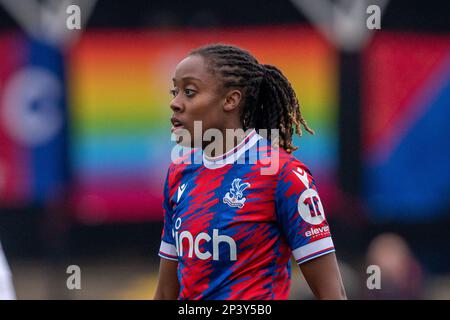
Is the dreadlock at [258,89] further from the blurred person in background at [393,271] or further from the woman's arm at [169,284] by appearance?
the blurred person in background at [393,271]

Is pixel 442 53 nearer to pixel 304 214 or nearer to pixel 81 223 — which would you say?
pixel 81 223

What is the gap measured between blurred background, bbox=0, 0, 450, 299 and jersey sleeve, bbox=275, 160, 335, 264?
722cm

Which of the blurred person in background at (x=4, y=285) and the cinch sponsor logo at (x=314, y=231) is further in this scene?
the cinch sponsor logo at (x=314, y=231)

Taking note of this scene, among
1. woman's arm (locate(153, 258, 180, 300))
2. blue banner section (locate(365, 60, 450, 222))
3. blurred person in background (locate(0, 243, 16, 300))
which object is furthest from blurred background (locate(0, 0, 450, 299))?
blurred person in background (locate(0, 243, 16, 300))

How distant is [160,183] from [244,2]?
103 inches

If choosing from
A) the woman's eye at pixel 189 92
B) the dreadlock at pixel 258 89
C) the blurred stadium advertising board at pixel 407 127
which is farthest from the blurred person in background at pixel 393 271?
the woman's eye at pixel 189 92

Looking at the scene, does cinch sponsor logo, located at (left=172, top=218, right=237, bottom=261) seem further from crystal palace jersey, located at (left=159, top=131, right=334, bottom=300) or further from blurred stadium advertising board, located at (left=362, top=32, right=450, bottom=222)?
blurred stadium advertising board, located at (left=362, top=32, right=450, bottom=222)

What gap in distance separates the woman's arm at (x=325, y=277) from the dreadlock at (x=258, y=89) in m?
0.60

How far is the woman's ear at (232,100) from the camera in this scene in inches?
151

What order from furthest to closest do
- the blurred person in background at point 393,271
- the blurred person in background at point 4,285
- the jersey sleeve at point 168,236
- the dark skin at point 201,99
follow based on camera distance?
the blurred person in background at point 393,271 < the jersey sleeve at point 168,236 < the dark skin at point 201,99 < the blurred person in background at point 4,285

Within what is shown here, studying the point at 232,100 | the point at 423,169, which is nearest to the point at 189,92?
the point at 232,100

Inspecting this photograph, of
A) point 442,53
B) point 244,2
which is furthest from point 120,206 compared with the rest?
point 442,53

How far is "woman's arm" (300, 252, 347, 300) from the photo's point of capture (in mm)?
3527

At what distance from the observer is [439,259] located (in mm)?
11125
